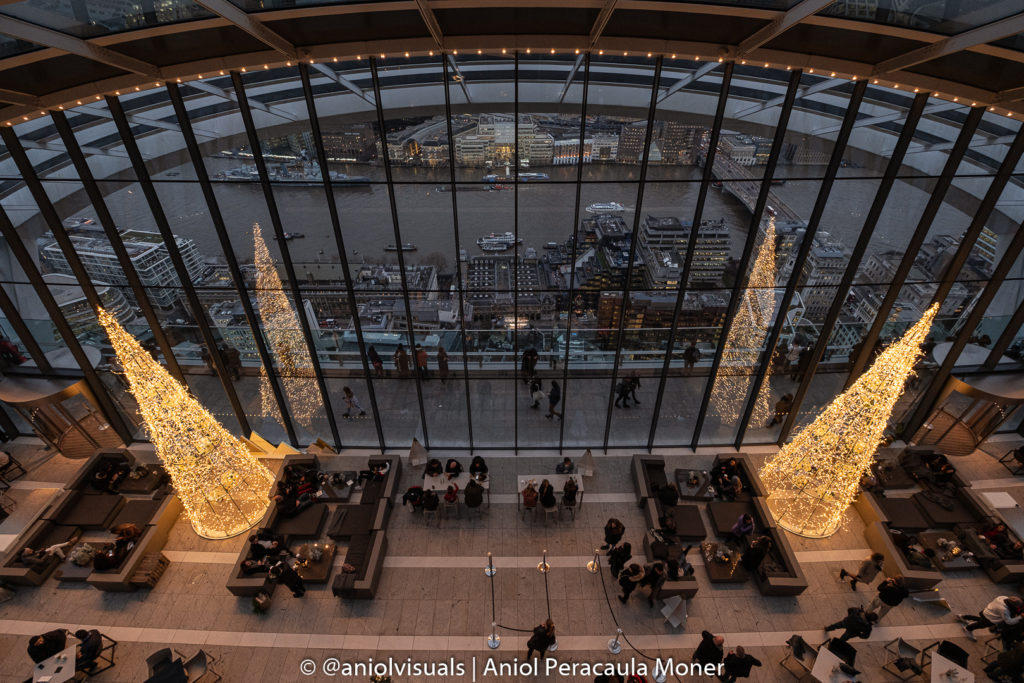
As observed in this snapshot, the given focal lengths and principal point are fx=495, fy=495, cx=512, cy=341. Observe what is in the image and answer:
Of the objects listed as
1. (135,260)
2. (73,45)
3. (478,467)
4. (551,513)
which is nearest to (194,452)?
(135,260)

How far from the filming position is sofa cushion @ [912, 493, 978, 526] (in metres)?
12.9

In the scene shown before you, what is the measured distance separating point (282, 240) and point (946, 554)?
1803 centimetres

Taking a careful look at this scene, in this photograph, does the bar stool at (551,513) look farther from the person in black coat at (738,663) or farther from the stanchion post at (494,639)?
the person in black coat at (738,663)

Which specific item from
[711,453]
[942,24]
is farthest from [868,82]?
[711,453]

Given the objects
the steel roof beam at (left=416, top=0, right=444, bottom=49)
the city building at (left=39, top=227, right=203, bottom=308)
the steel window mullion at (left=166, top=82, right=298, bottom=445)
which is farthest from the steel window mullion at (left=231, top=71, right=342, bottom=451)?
the steel roof beam at (left=416, top=0, right=444, bottom=49)

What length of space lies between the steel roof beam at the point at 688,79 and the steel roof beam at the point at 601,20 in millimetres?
2000

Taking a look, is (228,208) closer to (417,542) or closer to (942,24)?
(417,542)

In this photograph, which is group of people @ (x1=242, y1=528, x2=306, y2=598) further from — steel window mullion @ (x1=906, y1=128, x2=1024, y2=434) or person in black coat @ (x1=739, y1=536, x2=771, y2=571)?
steel window mullion @ (x1=906, y1=128, x2=1024, y2=434)

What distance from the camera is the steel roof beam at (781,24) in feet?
25.5

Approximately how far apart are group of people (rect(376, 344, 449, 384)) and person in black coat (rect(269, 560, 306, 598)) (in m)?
5.30

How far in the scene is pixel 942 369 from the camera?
46.9 feet

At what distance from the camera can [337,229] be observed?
12000 millimetres

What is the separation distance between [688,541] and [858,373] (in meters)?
6.89

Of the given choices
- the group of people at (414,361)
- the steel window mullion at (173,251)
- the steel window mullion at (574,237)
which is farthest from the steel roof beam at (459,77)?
the steel window mullion at (173,251)
